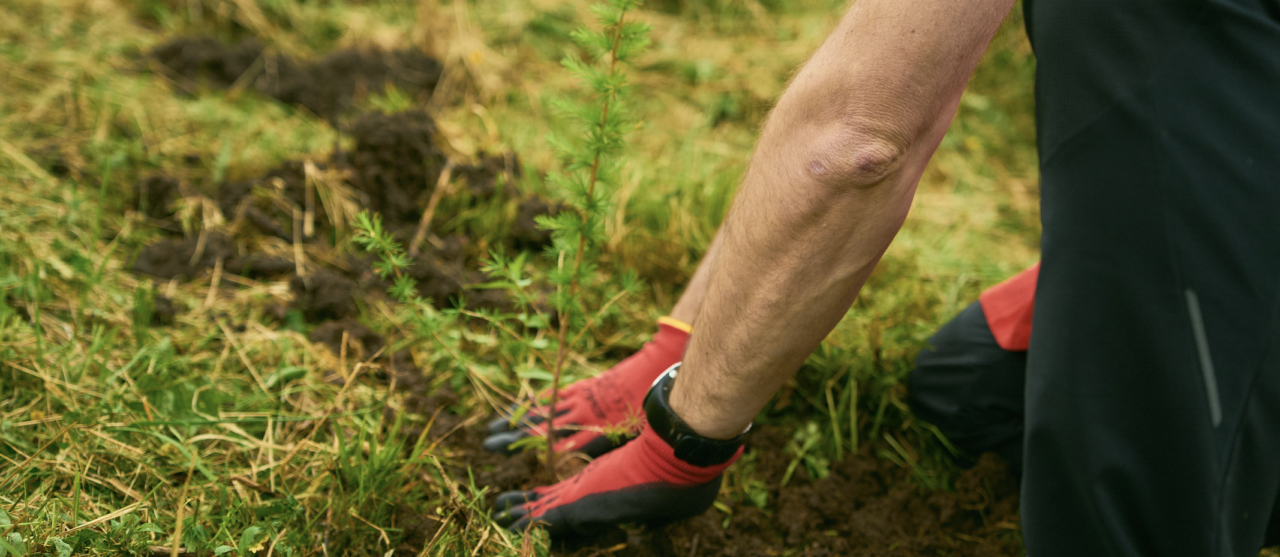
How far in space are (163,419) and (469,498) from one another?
60 cm

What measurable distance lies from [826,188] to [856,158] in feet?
0.18

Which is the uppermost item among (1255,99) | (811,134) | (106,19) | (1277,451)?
(1255,99)

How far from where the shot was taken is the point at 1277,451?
2.70ft

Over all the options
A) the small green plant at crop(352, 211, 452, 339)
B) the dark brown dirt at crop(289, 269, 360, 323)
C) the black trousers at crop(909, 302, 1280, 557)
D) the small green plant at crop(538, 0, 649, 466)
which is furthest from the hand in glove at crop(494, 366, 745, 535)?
the dark brown dirt at crop(289, 269, 360, 323)

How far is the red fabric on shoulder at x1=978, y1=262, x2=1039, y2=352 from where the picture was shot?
4.90 ft

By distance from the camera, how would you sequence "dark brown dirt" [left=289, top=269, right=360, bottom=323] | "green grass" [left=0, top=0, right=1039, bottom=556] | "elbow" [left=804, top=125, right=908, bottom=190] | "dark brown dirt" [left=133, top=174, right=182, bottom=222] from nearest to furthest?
"elbow" [left=804, top=125, right=908, bottom=190] < "green grass" [left=0, top=0, right=1039, bottom=556] < "dark brown dirt" [left=289, top=269, right=360, bottom=323] < "dark brown dirt" [left=133, top=174, right=182, bottom=222]

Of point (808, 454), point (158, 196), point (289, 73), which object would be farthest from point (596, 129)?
point (289, 73)

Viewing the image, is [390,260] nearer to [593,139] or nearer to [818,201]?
[593,139]

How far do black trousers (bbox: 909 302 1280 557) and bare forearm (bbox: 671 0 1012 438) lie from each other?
0.69m

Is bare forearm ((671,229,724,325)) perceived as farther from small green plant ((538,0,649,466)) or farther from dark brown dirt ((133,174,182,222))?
dark brown dirt ((133,174,182,222))

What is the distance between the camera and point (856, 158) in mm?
917

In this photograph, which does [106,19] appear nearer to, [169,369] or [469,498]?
[169,369]

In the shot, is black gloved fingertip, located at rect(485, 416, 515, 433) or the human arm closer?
the human arm

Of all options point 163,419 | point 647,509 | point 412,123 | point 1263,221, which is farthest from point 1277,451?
point 412,123
